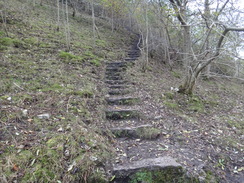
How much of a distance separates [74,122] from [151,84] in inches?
174

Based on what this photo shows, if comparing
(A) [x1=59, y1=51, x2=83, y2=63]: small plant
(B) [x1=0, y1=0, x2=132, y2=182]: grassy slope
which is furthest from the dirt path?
(A) [x1=59, y1=51, x2=83, y2=63]: small plant

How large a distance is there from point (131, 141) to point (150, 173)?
109 cm

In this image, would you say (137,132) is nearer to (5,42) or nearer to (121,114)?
(121,114)

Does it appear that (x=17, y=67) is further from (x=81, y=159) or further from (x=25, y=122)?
(x=81, y=159)

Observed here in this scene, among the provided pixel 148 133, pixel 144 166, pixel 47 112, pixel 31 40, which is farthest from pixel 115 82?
pixel 144 166

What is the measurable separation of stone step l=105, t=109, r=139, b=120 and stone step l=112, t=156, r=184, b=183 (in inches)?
73.5

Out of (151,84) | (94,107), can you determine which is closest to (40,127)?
(94,107)

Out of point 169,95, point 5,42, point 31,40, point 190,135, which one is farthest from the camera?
point 31,40

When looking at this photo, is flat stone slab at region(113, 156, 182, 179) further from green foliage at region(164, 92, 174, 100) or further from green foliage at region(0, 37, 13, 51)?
green foliage at region(0, 37, 13, 51)

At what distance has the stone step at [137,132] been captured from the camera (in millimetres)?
3952

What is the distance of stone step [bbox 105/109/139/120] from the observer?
15.3ft

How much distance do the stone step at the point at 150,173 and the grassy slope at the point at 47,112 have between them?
1.11 feet

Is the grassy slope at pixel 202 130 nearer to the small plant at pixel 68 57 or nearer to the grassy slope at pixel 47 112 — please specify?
the grassy slope at pixel 47 112

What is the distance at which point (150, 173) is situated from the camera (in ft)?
9.28
